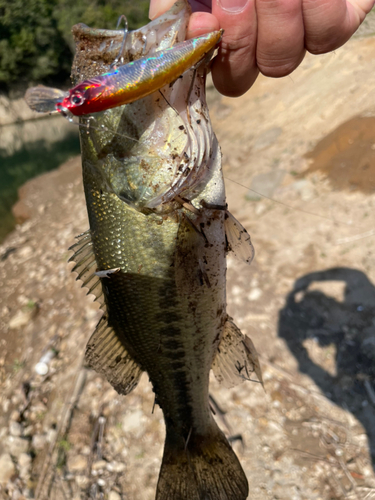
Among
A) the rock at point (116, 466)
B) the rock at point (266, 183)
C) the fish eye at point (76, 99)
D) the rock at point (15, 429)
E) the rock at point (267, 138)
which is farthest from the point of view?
the rock at point (267, 138)

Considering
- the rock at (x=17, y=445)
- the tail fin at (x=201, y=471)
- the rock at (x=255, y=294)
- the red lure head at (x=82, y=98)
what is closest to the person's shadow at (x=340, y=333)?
the rock at (x=255, y=294)

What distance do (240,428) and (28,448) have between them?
2345 millimetres

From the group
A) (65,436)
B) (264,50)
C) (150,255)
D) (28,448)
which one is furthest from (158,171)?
(28,448)

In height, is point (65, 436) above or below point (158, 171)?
below

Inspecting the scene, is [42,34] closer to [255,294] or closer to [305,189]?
[305,189]

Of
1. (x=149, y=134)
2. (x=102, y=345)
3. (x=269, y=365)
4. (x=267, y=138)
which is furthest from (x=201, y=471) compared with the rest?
(x=267, y=138)

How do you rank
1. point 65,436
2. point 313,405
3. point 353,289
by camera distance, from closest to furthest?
1. point 313,405
2. point 65,436
3. point 353,289

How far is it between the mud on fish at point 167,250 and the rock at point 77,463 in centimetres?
160

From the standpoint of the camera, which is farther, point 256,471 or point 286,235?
point 286,235

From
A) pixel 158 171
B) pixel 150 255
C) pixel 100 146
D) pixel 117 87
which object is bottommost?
pixel 150 255

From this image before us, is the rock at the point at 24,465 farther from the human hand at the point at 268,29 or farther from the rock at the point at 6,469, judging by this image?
the human hand at the point at 268,29

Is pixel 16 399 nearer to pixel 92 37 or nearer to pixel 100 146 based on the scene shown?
pixel 100 146

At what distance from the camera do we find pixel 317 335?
12.8ft

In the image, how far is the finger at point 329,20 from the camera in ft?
5.36
